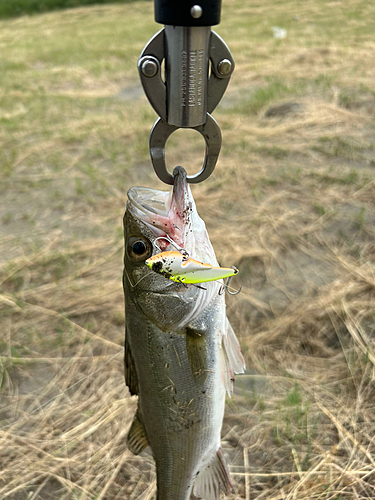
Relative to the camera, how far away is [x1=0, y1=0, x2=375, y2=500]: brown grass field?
7.08 ft

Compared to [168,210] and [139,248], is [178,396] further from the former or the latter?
[168,210]

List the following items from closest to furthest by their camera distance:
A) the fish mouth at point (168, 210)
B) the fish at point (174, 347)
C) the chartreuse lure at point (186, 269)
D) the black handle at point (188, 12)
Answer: the black handle at point (188, 12)
the chartreuse lure at point (186, 269)
the fish mouth at point (168, 210)
the fish at point (174, 347)

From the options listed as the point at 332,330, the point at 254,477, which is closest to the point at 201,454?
the point at 254,477

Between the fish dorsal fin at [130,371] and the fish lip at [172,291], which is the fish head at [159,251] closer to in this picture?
the fish lip at [172,291]

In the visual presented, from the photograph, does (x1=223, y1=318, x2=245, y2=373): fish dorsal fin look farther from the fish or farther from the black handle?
the black handle

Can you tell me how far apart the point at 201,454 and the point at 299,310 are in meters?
1.56

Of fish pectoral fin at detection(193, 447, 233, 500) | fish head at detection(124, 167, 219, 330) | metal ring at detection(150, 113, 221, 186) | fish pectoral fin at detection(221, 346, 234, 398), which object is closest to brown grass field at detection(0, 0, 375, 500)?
fish pectoral fin at detection(193, 447, 233, 500)

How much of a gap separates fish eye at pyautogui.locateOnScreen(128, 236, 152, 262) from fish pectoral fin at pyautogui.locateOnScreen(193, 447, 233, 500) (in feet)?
2.73

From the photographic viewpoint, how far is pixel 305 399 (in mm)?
2352

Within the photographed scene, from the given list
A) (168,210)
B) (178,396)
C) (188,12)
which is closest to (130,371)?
(178,396)

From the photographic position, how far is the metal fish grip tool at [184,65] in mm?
922

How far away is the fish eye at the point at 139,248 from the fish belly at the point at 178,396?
199mm

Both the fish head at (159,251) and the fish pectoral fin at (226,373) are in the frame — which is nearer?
the fish head at (159,251)

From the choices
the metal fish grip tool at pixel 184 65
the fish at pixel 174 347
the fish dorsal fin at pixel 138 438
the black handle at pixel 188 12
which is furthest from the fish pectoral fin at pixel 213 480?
the black handle at pixel 188 12
